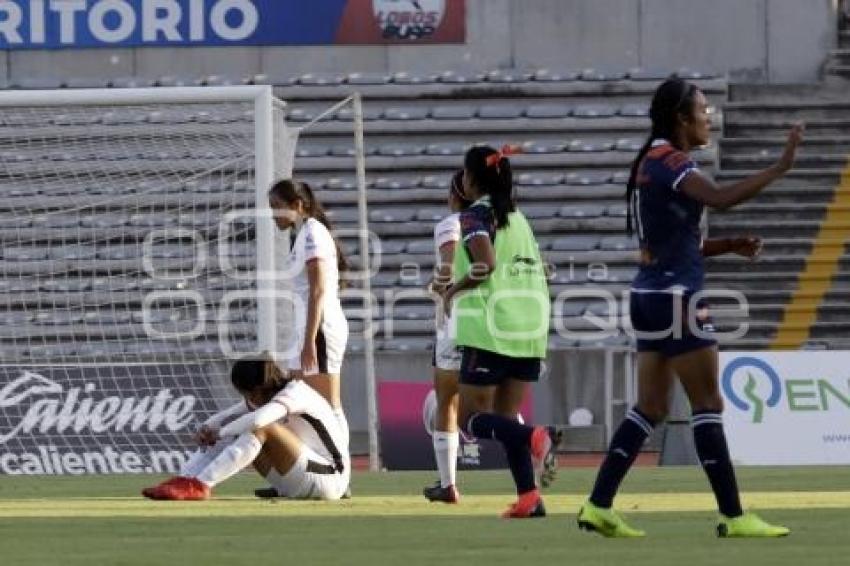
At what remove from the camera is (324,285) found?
13.4 m

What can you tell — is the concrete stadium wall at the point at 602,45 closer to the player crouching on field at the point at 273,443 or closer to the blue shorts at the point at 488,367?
the player crouching on field at the point at 273,443

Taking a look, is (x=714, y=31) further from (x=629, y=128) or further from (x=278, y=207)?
(x=278, y=207)

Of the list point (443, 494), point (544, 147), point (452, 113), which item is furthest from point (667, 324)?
point (452, 113)

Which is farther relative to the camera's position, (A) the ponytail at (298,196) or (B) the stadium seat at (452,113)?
(B) the stadium seat at (452,113)

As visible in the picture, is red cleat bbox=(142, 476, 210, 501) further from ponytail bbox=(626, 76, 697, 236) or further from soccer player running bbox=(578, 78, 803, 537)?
ponytail bbox=(626, 76, 697, 236)

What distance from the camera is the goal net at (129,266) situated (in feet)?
59.3

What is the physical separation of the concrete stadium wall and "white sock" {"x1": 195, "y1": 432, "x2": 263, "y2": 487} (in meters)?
16.1

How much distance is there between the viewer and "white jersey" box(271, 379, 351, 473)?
42.9ft

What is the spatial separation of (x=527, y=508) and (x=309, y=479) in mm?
2205

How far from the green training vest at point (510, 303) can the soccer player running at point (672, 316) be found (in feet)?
5.53

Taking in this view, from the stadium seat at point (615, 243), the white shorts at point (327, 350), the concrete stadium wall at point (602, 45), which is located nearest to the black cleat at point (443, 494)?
the white shorts at point (327, 350)

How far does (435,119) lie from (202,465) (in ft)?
49.7

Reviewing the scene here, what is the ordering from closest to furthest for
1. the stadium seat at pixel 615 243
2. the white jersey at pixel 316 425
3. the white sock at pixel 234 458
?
the white sock at pixel 234 458
the white jersey at pixel 316 425
the stadium seat at pixel 615 243

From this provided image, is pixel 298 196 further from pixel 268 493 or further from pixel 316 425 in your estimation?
pixel 268 493
